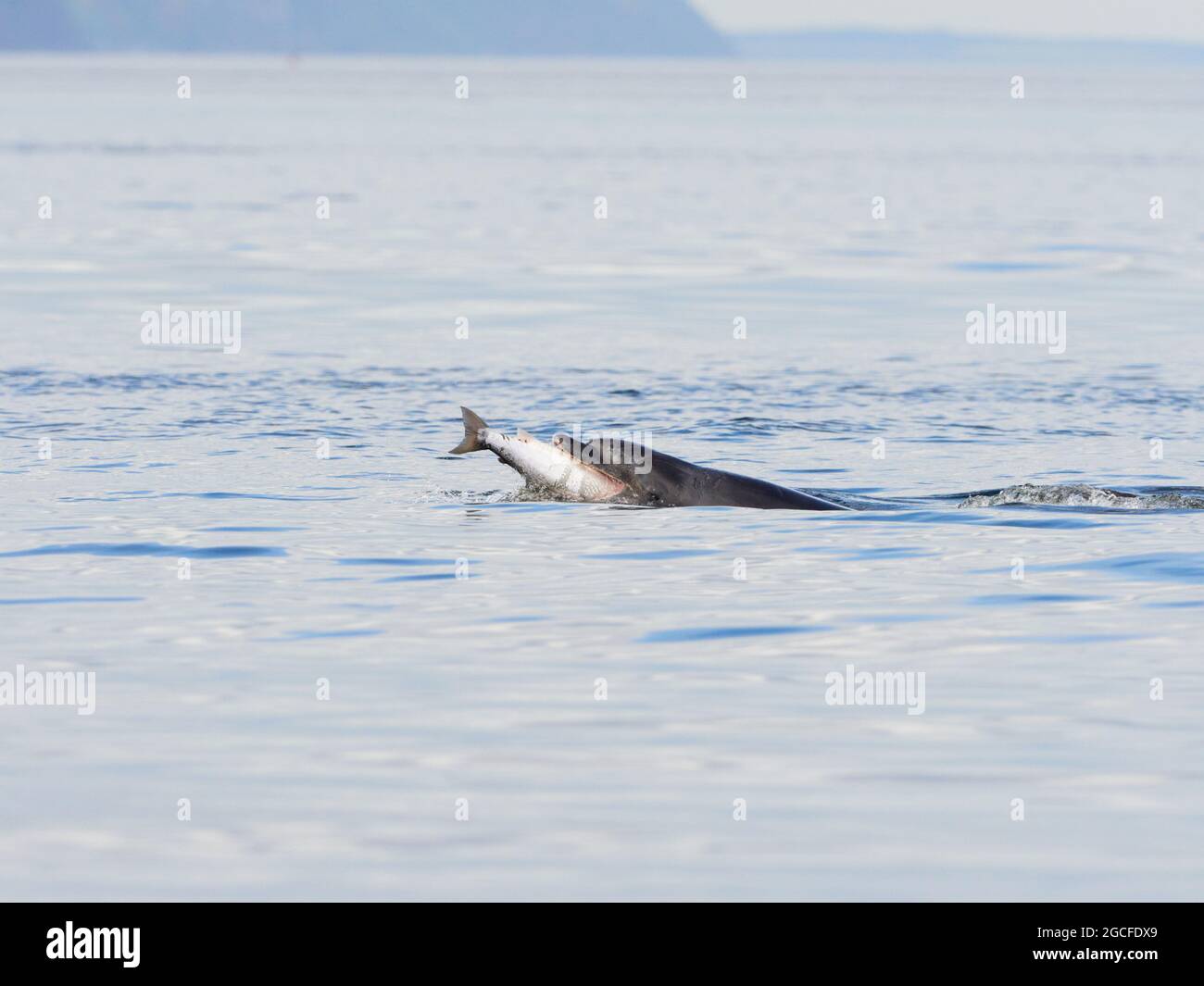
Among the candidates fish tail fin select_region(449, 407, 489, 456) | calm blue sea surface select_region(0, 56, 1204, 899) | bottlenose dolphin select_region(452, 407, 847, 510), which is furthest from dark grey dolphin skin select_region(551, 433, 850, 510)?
fish tail fin select_region(449, 407, 489, 456)

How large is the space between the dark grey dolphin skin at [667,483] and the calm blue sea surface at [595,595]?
24 centimetres

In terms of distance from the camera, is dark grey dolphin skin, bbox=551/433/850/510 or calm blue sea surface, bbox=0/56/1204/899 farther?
dark grey dolphin skin, bbox=551/433/850/510

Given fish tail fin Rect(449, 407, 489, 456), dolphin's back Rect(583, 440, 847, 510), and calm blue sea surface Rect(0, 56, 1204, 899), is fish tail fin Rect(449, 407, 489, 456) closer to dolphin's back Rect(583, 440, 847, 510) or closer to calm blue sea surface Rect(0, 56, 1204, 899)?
calm blue sea surface Rect(0, 56, 1204, 899)

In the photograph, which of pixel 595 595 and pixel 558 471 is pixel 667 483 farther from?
pixel 595 595

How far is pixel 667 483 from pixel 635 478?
28cm

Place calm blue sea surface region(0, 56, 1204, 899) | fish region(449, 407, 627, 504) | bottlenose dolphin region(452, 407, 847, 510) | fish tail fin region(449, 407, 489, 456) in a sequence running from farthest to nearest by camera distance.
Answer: bottlenose dolphin region(452, 407, 847, 510) → fish region(449, 407, 627, 504) → fish tail fin region(449, 407, 489, 456) → calm blue sea surface region(0, 56, 1204, 899)

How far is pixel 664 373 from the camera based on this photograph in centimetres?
2817

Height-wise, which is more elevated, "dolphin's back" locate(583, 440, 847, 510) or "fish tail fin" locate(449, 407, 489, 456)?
"fish tail fin" locate(449, 407, 489, 456)

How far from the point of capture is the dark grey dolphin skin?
1811 centimetres

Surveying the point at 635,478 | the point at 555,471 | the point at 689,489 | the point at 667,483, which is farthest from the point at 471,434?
the point at 689,489

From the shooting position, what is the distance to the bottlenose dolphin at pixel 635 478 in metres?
18.1

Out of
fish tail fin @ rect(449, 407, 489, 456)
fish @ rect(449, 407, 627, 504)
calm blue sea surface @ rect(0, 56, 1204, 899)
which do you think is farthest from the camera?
fish @ rect(449, 407, 627, 504)

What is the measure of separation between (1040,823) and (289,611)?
5.95 meters
